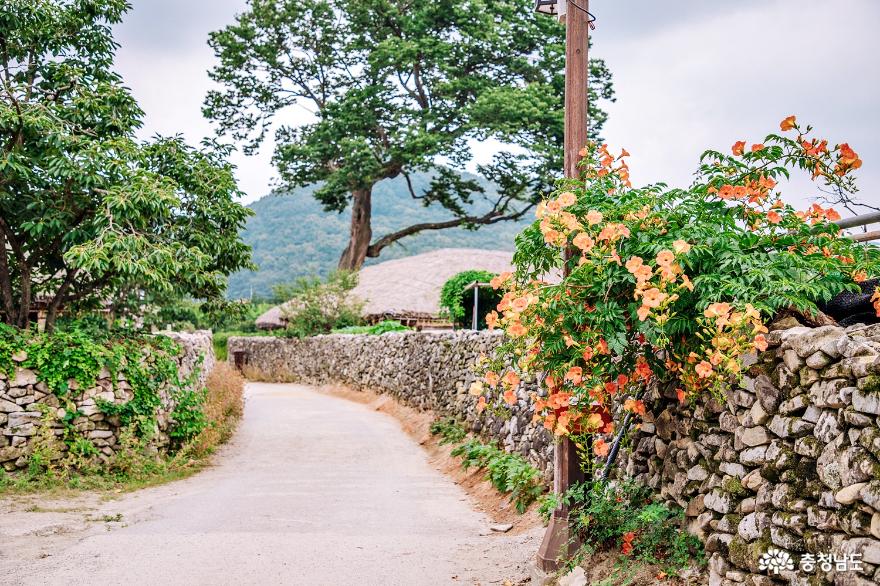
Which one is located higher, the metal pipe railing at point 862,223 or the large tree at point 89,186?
the large tree at point 89,186

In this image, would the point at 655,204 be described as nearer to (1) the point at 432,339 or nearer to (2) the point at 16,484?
(2) the point at 16,484

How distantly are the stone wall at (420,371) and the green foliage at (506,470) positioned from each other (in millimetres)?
148

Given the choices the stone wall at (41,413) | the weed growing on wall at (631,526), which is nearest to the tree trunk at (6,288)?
the stone wall at (41,413)

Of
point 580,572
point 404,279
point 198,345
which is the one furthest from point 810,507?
point 404,279

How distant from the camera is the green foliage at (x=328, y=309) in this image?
95.8 feet

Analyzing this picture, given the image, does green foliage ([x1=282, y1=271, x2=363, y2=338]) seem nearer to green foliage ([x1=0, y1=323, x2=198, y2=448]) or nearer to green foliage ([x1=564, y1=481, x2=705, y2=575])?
green foliage ([x1=0, y1=323, x2=198, y2=448])

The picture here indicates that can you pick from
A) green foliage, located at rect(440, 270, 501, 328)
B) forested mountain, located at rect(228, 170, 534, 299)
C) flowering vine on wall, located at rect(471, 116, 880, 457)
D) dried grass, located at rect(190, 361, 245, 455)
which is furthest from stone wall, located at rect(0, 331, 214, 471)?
forested mountain, located at rect(228, 170, 534, 299)

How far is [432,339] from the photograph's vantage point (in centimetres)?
1535

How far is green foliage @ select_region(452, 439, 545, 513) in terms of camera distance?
817 cm

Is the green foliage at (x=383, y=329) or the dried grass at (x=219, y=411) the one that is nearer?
the dried grass at (x=219, y=411)

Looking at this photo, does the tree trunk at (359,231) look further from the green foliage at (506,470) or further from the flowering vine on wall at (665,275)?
the flowering vine on wall at (665,275)

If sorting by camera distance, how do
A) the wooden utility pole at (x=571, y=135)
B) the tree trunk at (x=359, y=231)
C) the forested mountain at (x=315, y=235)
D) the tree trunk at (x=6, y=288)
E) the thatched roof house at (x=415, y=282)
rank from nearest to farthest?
the wooden utility pole at (x=571, y=135)
the tree trunk at (x=6, y=288)
the thatched roof house at (x=415, y=282)
the tree trunk at (x=359, y=231)
the forested mountain at (x=315, y=235)

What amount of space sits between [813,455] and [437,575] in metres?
3.38

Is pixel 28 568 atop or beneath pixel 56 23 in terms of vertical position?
beneath
